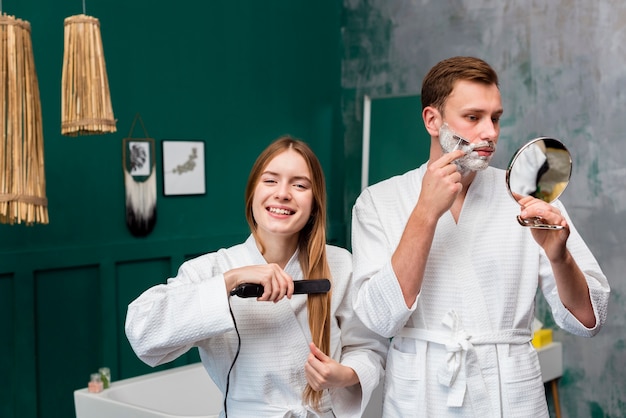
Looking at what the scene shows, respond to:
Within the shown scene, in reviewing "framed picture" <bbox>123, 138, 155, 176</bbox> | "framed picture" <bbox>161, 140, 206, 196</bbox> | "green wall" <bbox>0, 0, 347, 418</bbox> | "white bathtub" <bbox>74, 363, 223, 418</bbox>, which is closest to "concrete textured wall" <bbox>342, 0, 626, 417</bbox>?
"green wall" <bbox>0, 0, 347, 418</bbox>

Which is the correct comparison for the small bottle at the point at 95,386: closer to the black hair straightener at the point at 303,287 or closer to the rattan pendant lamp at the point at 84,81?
the rattan pendant lamp at the point at 84,81

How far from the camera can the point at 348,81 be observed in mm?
4223

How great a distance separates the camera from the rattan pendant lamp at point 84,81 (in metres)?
2.22

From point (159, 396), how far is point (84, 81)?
1.11 meters

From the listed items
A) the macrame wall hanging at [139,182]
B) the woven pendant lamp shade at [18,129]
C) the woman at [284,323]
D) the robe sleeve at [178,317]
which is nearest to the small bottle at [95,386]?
the woven pendant lamp shade at [18,129]

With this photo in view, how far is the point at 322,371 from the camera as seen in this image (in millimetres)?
1557

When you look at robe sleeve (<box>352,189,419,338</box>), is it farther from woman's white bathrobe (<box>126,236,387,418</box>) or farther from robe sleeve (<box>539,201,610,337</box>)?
robe sleeve (<box>539,201,610,337</box>)

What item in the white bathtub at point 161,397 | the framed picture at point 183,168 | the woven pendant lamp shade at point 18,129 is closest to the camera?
the woven pendant lamp shade at point 18,129

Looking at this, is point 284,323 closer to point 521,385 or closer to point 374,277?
point 374,277

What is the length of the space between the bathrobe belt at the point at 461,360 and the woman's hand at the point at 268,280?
367 millimetres

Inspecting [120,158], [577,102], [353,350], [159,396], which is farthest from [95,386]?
[577,102]

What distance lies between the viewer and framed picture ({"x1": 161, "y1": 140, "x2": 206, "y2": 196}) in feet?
11.0

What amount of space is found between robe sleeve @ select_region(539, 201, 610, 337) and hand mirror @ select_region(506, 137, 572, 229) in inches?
3.8

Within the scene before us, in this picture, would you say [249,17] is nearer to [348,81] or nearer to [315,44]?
[315,44]
